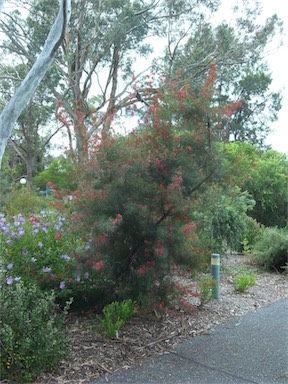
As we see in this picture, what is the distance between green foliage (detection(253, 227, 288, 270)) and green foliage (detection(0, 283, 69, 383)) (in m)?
5.23

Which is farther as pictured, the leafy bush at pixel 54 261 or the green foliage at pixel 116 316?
the leafy bush at pixel 54 261

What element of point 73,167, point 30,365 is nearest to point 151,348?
point 30,365

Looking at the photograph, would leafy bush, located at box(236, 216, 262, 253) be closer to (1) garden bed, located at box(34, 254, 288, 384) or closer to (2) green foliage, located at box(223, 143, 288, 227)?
(2) green foliage, located at box(223, 143, 288, 227)

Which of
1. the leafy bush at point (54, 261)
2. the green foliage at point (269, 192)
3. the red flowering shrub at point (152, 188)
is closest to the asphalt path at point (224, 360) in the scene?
the red flowering shrub at point (152, 188)

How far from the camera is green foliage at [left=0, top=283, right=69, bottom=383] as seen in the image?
2919mm

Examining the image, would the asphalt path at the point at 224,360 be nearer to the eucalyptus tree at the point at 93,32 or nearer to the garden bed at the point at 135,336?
the garden bed at the point at 135,336

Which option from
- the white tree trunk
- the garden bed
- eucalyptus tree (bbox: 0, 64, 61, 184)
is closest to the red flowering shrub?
the garden bed

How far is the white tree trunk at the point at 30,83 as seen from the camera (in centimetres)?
457

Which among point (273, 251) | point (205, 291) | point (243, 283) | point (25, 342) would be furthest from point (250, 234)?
point (25, 342)

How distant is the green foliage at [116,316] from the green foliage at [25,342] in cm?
59

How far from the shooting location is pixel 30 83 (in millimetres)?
4824

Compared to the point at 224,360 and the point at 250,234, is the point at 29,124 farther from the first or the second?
the point at 224,360

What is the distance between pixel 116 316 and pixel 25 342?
1.12m

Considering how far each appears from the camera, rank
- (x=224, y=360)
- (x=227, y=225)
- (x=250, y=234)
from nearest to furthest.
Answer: (x=224, y=360) → (x=227, y=225) → (x=250, y=234)
